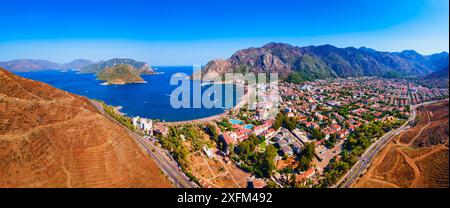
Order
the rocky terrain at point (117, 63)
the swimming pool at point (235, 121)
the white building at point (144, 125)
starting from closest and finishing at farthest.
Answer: the white building at point (144, 125), the swimming pool at point (235, 121), the rocky terrain at point (117, 63)

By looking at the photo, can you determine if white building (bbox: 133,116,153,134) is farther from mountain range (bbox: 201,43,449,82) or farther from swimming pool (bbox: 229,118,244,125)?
mountain range (bbox: 201,43,449,82)

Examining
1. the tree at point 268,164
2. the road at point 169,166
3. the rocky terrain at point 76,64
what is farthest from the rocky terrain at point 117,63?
the tree at point 268,164

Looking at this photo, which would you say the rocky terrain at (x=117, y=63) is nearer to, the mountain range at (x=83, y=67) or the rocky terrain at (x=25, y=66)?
the mountain range at (x=83, y=67)
